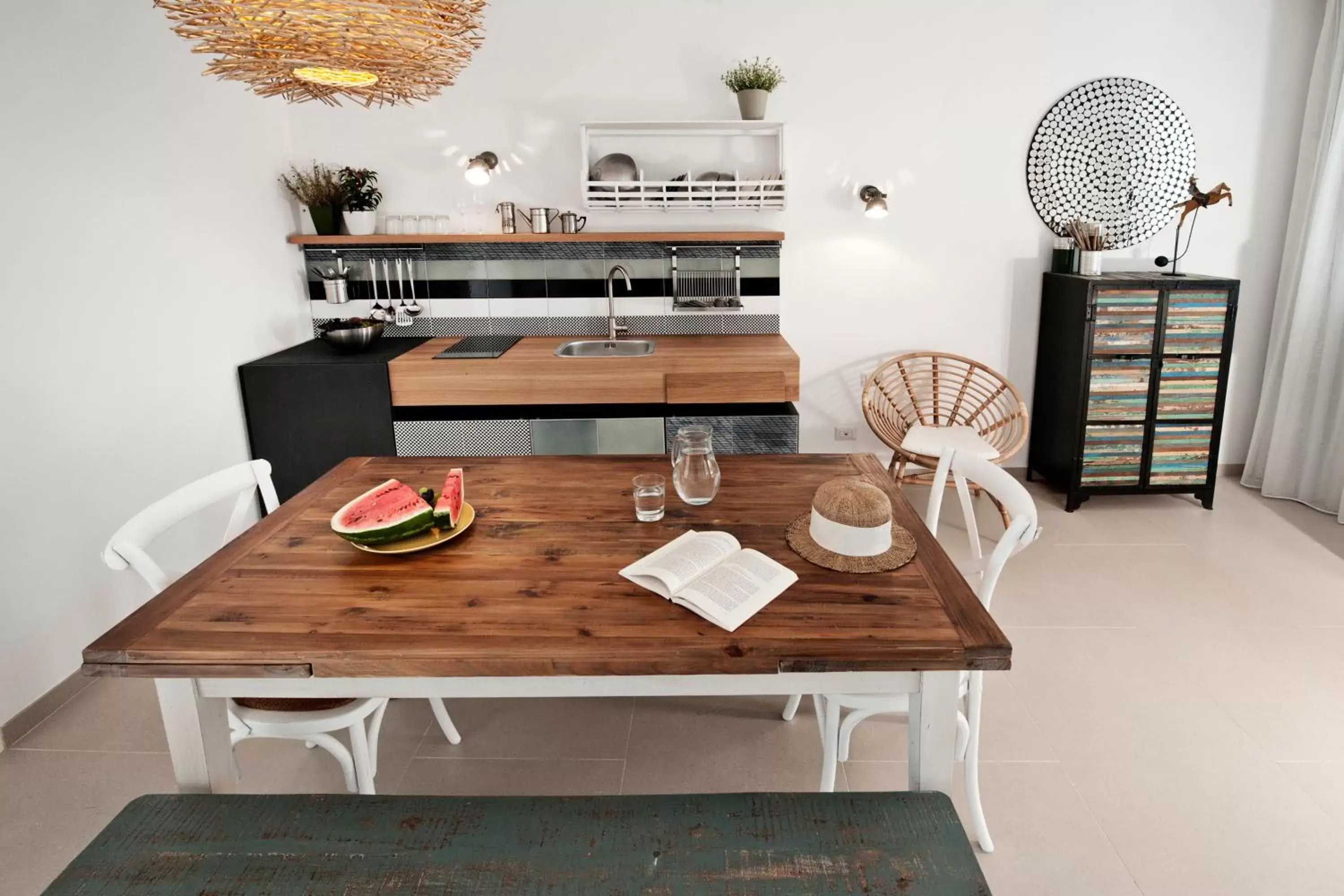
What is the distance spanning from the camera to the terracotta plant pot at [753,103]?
386 centimetres

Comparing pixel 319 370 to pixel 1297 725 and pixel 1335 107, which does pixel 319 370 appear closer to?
pixel 1297 725

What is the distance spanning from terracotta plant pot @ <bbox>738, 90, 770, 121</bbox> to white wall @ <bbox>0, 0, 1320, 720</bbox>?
0.18 metres

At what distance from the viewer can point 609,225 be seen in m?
4.21

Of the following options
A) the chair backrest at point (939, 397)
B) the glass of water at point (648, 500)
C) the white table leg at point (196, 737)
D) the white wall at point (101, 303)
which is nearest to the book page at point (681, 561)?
the glass of water at point (648, 500)


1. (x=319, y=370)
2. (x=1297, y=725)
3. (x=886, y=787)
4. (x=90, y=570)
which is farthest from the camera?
(x=319, y=370)

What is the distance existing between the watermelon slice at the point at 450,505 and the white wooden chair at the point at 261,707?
0.39 m

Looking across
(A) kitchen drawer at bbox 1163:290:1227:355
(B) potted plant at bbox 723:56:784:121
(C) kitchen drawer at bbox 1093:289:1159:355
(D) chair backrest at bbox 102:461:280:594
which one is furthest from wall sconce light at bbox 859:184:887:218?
(D) chair backrest at bbox 102:461:280:594

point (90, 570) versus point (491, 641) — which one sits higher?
point (491, 641)

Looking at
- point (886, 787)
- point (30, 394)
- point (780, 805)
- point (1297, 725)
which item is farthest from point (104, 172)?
point (1297, 725)

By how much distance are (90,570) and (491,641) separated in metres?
2.04

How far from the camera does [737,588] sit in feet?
5.16

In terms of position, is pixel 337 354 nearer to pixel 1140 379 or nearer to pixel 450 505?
pixel 450 505

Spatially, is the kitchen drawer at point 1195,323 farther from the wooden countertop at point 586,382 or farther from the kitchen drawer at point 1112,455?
the wooden countertop at point 586,382

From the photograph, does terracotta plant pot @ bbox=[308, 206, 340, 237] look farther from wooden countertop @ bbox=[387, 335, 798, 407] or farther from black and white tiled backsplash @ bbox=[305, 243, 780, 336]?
wooden countertop @ bbox=[387, 335, 798, 407]
